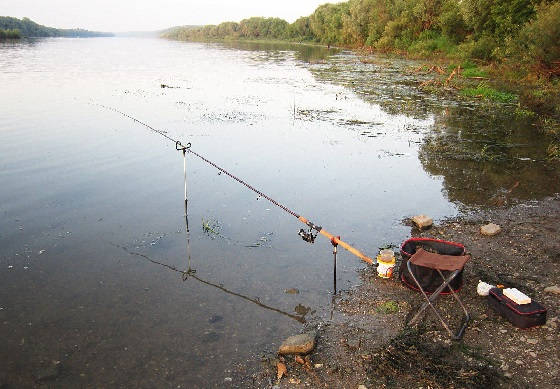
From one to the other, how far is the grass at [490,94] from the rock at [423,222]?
19.3 metres

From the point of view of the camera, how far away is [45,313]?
22.5 ft

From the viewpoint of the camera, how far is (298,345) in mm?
5828

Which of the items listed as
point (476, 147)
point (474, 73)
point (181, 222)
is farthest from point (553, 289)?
point (474, 73)

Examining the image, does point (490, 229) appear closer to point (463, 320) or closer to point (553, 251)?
point (553, 251)

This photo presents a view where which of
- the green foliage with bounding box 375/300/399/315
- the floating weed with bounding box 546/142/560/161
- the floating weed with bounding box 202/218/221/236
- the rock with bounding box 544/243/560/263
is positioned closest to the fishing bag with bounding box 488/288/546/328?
the green foliage with bounding box 375/300/399/315

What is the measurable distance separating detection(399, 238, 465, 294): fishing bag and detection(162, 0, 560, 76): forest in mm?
25435

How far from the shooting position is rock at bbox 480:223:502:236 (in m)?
9.09

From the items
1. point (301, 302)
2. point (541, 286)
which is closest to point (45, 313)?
point (301, 302)

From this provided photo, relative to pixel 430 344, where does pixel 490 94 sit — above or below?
above

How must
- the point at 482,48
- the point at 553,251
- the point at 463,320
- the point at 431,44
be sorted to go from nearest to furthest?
the point at 463,320 → the point at 553,251 → the point at 482,48 → the point at 431,44

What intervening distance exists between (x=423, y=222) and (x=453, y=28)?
168ft

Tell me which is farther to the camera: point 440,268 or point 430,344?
point 440,268

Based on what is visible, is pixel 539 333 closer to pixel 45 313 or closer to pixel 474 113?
pixel 45 313

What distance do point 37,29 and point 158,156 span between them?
21678cm
